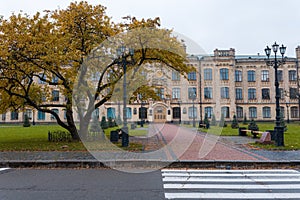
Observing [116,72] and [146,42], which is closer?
[146,42]

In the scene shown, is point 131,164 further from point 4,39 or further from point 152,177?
point 4,39

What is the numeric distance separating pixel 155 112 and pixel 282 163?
45515 mm

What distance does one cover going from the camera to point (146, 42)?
50.5 ft

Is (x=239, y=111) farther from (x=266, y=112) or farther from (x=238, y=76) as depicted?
(x=238, y=76)

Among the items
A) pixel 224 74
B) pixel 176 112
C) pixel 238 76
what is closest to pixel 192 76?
pixel 224 74

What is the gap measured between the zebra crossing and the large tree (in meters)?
8.18

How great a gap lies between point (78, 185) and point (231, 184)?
3.84 m

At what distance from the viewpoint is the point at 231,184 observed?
24.0ft

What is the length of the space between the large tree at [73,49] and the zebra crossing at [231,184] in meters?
8.18

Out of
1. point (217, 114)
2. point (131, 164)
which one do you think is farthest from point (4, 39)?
point (217, 114)

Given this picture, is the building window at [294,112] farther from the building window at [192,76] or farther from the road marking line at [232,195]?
the road marking line at [232,195]

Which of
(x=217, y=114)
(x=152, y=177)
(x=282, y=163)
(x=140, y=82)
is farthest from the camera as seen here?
(x=217, y=114)

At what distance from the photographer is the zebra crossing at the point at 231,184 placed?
625cm

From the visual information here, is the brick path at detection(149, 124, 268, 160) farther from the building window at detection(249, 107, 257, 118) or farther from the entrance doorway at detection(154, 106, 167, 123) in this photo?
the building window at detection(249, 107, 257, 118)
